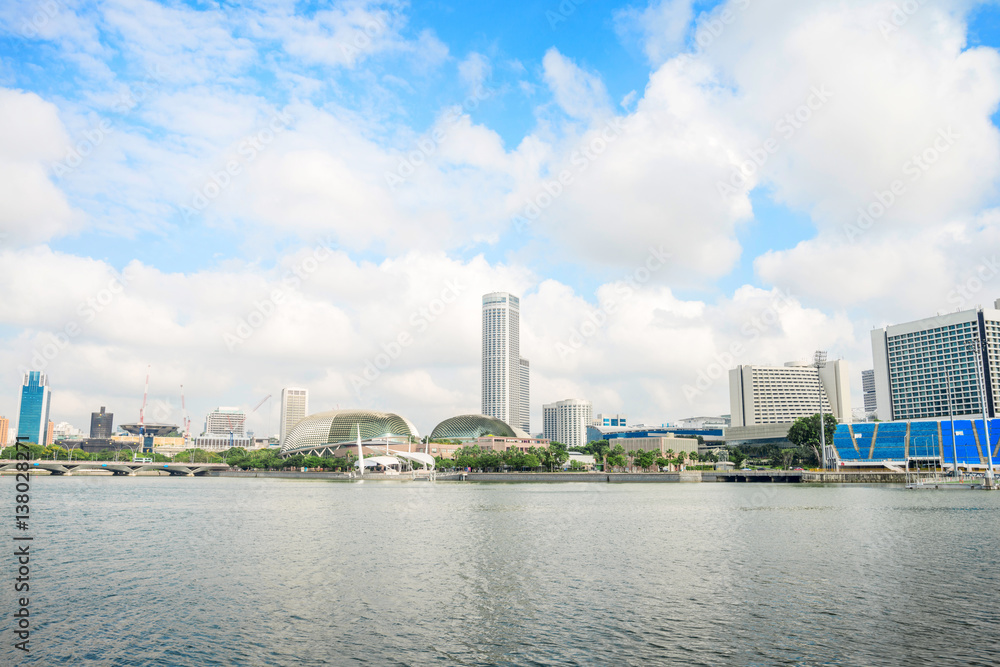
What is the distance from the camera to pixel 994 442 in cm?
15862

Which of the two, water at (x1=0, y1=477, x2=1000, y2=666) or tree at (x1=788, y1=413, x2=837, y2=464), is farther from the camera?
tree at (x1=788, y1=413, x2=837, y2=464)

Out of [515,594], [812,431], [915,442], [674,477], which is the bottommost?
[674,477]

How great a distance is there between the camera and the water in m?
20.3

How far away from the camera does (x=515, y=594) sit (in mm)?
27906

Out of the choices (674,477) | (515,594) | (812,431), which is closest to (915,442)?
(812,431)

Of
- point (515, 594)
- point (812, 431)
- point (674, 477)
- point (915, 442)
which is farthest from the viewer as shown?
point (812, 431)

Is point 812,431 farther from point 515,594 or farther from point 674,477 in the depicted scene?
point 515,594

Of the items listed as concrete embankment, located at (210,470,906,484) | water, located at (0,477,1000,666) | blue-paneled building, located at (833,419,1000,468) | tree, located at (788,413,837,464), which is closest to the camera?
water, located at (0,477,1000,666)

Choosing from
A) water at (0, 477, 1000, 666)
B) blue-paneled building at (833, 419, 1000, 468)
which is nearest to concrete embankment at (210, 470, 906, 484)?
blue-paneled building at (833, 419, 1000, 468)

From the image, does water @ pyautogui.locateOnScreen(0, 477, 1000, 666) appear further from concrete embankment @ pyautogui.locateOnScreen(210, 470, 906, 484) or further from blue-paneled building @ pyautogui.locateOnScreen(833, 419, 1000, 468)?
blue-paneled building @ pyautogui.locateOnScreen(833, 419, 1000, 468)

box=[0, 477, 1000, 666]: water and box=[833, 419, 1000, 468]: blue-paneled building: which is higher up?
box=[833, 419, 1000, 468]: blue-paneled building

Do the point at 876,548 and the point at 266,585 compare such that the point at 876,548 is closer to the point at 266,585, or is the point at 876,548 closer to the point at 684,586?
the point at 684,586

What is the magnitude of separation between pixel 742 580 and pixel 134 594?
84.2 feet

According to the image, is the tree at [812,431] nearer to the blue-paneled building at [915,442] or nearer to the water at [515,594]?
the blue-paneled building at [915,442]
